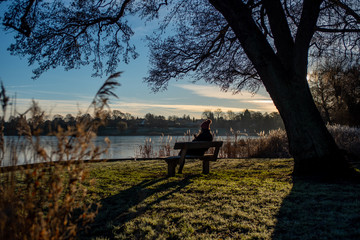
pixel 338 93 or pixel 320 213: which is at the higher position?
pixel 338 93

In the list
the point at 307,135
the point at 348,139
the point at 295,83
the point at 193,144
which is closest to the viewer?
the point at 307,135

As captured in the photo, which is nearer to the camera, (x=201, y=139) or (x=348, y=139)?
(x=201, y=139)

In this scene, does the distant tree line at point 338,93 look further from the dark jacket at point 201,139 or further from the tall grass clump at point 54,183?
the tall grass clump at point 54,183

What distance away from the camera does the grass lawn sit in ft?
9.21

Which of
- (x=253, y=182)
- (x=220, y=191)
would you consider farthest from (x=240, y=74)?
(x=220, y=191)

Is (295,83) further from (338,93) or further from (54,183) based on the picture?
(338,93)

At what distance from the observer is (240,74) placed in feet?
33.1

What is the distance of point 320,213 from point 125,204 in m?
2.53

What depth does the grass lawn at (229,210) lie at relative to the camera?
2809 mm

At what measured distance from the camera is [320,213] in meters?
3.21

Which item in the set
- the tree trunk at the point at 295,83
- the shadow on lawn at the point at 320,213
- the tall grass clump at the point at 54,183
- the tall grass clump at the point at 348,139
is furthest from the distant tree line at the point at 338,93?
the tall grass clump at the point at 54,183

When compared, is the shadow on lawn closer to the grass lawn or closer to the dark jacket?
the grass lawn

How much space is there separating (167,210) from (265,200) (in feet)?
4.59

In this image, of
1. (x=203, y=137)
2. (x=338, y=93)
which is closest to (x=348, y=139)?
(x=203, y=137)
